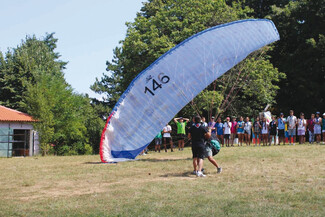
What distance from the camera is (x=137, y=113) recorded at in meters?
12.4

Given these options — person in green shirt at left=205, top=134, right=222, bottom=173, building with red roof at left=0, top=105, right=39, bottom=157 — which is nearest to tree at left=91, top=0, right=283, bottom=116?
building with red roof at left=0, top=105, right=39, bottom=157

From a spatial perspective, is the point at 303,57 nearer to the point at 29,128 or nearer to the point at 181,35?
the point at 181,35

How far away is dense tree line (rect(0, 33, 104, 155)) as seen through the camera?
2653cm

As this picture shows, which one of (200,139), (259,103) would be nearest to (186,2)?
Result: (259,103)

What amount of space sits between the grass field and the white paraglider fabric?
1.56 meters

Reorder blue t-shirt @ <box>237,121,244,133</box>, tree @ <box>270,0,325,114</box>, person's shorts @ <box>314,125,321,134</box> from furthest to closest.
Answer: tree @ <box>270,0,325,114</box> → blue t-shirt @ <box>237,121,244,133</box> → person's shorts @ <box>314,125,321,134</box>

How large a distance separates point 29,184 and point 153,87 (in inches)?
196

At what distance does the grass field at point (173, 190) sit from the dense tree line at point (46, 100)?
51.8 feet

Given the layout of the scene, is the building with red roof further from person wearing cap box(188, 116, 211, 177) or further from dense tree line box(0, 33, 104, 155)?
person wearing cap box(188, 116, 211, 177)

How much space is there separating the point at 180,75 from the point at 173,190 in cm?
521

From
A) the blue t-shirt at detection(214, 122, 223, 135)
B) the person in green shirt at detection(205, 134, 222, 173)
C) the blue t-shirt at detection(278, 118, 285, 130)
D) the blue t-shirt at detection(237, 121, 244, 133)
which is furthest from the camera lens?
the blue t-shirt at detection(214, 122, 223, 135)

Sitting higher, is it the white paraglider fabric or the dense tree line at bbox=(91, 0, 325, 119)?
the dense tree line at bbox=(91, 0, 325, 119)

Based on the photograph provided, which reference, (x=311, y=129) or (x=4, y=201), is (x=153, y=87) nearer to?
(x=4, y=201)

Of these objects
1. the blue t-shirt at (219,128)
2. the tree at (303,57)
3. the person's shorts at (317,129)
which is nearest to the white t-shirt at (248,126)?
the blue t-shirt at (219,128)
